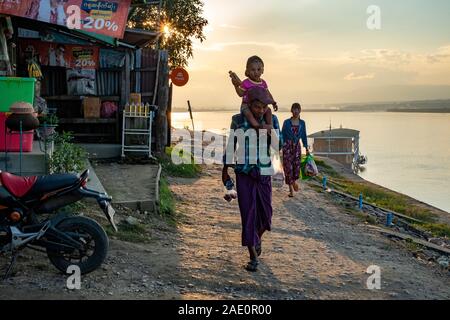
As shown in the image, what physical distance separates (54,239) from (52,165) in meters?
2.06

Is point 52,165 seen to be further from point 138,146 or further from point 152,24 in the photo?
point 152,24

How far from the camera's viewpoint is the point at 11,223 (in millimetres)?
4332

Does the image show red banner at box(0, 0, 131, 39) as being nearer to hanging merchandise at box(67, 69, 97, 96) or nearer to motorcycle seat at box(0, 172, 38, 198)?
hanging merchandise at box(67, 69, 97, 96)

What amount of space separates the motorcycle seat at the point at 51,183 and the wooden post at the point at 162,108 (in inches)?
300

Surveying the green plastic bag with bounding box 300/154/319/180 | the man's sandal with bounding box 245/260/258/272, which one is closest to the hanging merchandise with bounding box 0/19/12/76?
the man's sandal with bounding box 245/260/258/272

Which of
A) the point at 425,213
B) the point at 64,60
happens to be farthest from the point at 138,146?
the point at 425,213

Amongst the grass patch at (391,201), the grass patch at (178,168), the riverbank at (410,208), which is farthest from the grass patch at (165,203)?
the grass patch at (391,201)

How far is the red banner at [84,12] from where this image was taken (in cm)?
916

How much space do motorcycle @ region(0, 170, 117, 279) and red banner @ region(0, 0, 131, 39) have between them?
578 cm

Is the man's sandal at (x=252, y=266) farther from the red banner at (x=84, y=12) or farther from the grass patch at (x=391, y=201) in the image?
the grass patch at (x=391, y=201)

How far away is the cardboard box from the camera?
38.0 feet

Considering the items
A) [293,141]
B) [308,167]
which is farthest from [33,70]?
[308,167]

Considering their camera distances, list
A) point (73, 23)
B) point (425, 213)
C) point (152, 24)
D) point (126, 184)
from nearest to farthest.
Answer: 1. point (126, 184)
2. point (73, 23)
3. point (425, 213)
4. point (152, 24)
